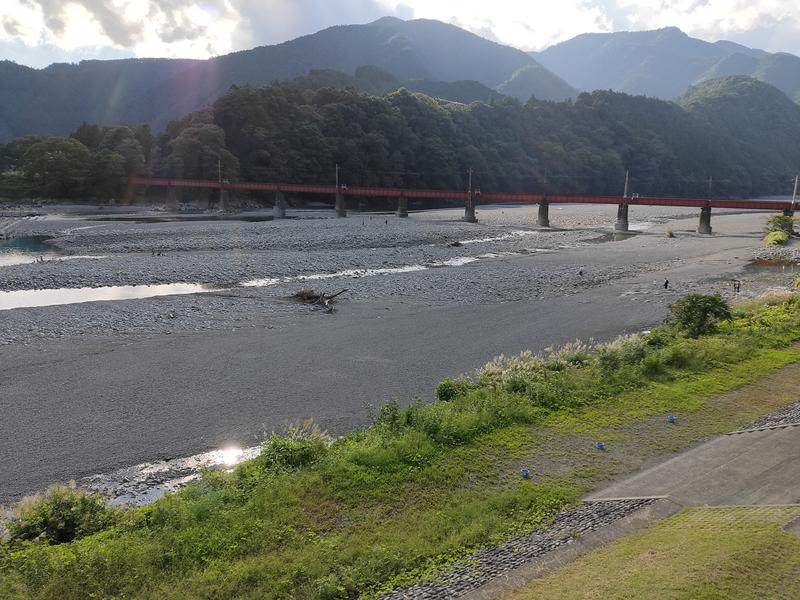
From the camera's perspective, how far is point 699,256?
48875 mm

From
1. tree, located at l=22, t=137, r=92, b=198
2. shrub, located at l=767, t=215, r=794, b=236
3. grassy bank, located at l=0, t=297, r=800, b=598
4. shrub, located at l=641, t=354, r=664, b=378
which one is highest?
tree, located at l=22, t=137, r=92, b=198

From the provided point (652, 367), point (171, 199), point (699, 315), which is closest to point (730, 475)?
point (652, 367)

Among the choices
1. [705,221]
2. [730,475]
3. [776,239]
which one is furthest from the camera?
[705,221]

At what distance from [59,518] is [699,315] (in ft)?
64.3

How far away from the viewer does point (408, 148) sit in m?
118

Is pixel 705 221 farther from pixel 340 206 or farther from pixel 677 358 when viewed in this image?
pixel 677 358

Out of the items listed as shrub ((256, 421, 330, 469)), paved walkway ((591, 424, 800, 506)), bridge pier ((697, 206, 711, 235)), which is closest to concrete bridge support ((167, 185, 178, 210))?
bridge pier ((697, 206, 711, 235))

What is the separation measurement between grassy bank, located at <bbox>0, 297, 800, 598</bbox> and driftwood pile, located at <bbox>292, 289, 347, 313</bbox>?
43.6 feet

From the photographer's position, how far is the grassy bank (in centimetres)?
730

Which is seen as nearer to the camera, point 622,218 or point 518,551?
point 518,551

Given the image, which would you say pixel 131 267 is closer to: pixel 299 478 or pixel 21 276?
pixel 21 276

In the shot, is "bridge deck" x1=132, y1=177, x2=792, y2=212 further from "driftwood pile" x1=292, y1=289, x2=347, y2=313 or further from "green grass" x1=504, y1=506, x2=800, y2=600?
"green grass" x1=504, y1=506, x2=800, y2=600

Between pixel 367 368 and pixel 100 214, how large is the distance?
75.5m

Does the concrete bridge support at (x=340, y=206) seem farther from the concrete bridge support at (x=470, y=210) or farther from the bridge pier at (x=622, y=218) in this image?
the bridge pier at (x=622, y=218)
